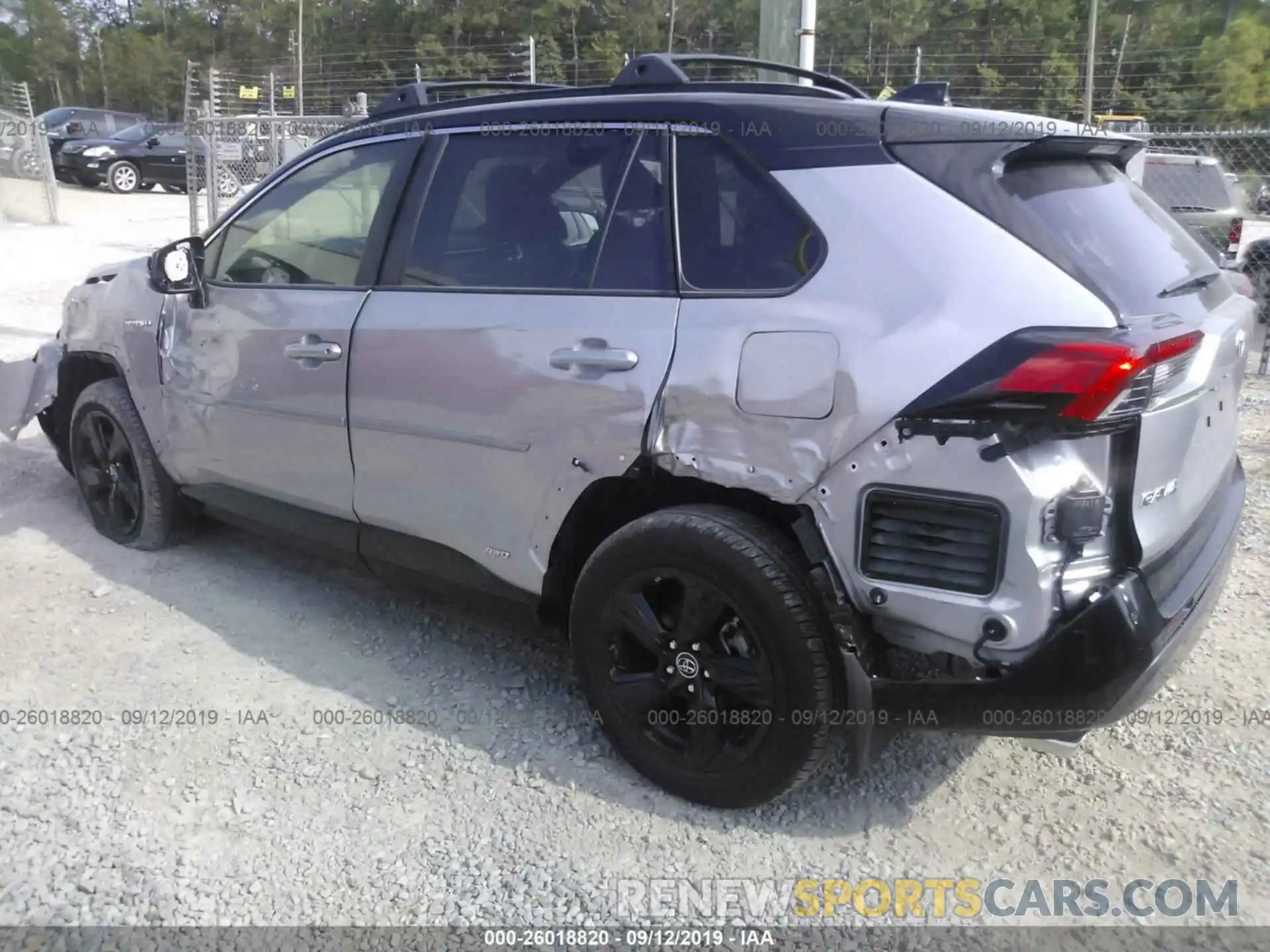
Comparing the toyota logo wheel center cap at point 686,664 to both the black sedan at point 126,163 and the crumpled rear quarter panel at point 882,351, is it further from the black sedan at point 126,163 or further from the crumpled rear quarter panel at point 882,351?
the black sedan at point 126,163

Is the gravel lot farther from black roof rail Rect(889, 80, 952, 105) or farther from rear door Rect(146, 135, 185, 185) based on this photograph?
rear door Rect(146, 135, 185, 185)

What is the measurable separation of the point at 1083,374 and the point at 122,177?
2697cm

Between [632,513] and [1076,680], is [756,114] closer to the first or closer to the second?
[632,513]

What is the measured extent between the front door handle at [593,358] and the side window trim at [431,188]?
6.5 inches

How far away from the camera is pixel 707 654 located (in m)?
2.86

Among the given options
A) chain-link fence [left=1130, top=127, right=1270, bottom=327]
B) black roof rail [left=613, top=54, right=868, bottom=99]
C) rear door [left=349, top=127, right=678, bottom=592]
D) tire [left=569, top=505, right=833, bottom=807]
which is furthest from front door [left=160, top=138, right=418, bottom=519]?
chain-link fence [left=1130, top=127, right=1270, bottom=327]

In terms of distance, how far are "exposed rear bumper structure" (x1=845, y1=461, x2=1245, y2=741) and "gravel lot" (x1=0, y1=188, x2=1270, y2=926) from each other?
462 mm

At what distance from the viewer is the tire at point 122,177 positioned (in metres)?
24.9

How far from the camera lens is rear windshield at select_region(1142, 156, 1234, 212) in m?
11.0

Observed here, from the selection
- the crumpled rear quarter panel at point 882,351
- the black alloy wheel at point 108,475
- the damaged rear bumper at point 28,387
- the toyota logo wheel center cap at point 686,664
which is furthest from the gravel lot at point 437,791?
the damaged rear bumper at point 28,387

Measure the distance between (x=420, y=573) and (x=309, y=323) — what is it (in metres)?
0.94

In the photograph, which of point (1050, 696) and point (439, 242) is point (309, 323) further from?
point (1050, 696)

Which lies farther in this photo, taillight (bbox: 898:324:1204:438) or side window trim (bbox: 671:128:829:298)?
side window trim (bbox: 671:128:829:298)

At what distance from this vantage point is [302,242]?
3.94 m
